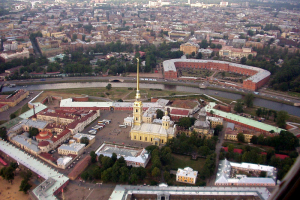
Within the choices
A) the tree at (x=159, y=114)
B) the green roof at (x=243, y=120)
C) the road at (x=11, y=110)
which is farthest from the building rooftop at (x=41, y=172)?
the green roof at (x=243, y=120)

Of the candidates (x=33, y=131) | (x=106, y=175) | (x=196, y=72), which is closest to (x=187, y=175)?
(x=106, y=175)

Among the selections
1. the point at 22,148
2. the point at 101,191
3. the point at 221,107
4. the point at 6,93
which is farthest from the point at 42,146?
the point at 221,107

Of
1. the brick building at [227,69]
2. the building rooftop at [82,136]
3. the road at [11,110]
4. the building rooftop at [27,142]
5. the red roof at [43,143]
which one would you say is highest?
the brick building at [227,69]

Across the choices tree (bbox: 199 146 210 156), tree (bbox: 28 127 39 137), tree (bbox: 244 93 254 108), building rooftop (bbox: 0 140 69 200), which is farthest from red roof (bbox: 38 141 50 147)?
tree (bbox: 244 93 254 108)

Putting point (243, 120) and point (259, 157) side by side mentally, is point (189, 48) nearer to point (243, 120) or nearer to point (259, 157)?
point (243, 120)

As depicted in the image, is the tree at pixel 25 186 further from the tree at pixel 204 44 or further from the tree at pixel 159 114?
the tree at pixel 204 44

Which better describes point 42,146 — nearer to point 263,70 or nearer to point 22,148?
point 22,148

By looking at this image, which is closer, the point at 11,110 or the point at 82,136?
the point at 82,136
